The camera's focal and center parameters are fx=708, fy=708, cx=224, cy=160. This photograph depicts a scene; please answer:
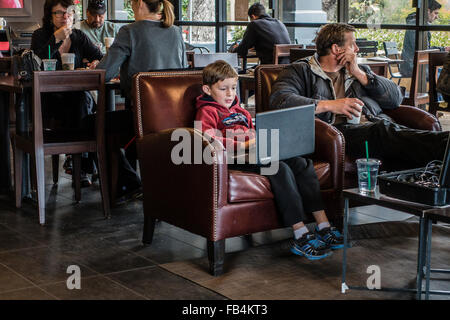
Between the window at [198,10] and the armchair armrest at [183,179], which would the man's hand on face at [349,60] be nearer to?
the armchair armrest at [183,179]

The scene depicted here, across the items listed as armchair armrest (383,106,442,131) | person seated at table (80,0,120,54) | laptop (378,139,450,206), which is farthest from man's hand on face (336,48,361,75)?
person seated at table (80,0,120,54)

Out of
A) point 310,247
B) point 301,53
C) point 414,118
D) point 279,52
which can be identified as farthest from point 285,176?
point 279,52

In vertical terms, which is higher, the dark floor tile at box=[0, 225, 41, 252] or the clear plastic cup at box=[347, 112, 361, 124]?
the clear plastic cup at box=[347, 112, 361, 124]

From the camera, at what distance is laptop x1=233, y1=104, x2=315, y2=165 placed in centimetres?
321

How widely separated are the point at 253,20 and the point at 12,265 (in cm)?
587

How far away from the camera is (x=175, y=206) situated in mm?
3541

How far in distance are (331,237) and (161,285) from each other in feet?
3.05

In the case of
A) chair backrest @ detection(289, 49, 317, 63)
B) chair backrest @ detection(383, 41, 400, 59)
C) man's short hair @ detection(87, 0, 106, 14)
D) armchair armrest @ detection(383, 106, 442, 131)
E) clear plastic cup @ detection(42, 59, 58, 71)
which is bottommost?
armchair armrest @ detection(383, 106, 442, 131)

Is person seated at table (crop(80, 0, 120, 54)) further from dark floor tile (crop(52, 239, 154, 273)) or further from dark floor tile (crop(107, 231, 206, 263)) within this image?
dark floor tile (crop(52, 239, 154, 273))

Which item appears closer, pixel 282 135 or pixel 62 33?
pixel 282 135

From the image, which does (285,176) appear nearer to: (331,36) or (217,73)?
(217,73)

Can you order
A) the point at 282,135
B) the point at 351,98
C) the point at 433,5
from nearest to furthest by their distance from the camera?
the point at 282,135
the point at 351,98
the point at 433,5

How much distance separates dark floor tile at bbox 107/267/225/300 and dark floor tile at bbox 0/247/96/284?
0.68 feet

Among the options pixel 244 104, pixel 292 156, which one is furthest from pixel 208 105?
pixel 244 104
